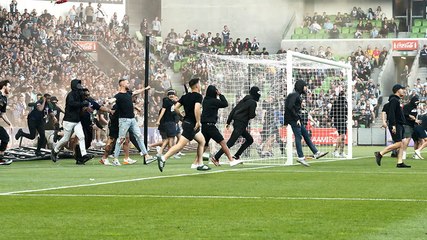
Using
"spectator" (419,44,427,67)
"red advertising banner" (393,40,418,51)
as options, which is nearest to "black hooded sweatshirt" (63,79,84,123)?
"spectator" (419,44,427,67)

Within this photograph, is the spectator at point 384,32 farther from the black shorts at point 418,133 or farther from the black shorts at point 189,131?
the black shorts at point 189,131

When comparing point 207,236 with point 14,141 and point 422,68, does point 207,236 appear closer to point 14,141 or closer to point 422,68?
point 14,141

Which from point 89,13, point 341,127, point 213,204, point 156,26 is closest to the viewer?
point 213,204

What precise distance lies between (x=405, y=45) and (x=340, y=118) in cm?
2642

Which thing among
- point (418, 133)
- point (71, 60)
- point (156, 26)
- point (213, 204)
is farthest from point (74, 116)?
point (156, 26)

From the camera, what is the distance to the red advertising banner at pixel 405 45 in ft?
191

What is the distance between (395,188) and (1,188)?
604 cm

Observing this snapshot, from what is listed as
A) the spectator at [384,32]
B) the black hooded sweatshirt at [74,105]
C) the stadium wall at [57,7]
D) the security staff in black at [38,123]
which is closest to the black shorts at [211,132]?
the black hooded sweatshirt at [74,105]

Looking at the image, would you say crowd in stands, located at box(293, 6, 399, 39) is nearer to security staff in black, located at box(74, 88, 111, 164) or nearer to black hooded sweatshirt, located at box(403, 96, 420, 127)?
black hooded sweatshirt, located at box(403, 96, 420, 127)

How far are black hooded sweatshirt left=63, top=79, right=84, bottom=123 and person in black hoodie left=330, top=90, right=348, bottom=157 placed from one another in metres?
8.87

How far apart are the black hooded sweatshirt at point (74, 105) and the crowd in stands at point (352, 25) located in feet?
117

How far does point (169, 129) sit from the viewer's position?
29.5 metres

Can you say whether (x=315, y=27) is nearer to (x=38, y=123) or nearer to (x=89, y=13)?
(x=89, y=13)

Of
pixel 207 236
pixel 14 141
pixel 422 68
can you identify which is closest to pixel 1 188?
pixel 207 236
